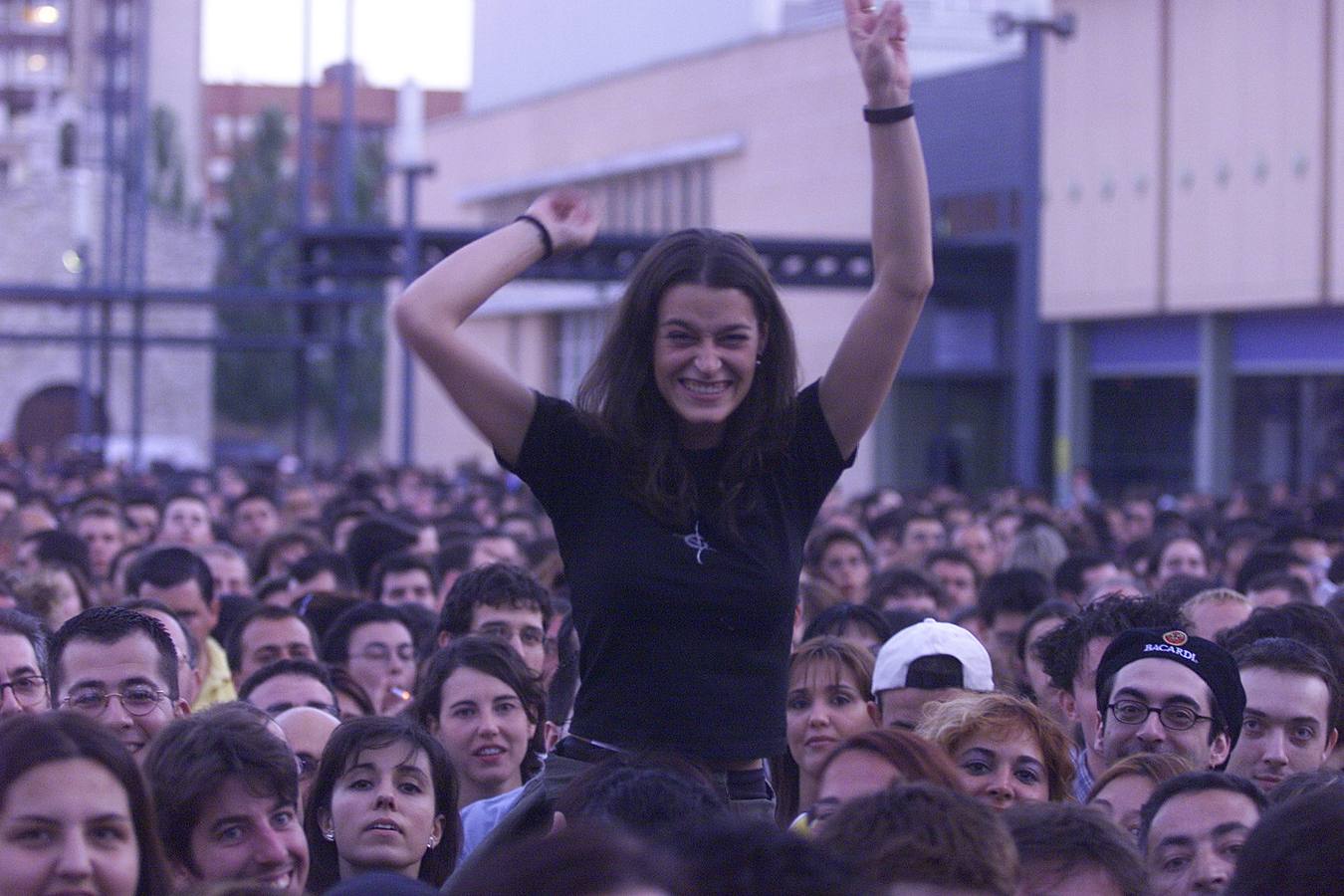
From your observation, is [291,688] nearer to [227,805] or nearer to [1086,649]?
[227,805]

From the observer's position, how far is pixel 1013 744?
5.31 metres

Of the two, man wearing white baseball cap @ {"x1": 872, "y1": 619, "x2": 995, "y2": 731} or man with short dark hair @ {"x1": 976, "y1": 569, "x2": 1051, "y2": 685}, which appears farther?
man with short dark hair @ {"x1": 976, "y1": 569, "x2": 1051, "y2": 685}

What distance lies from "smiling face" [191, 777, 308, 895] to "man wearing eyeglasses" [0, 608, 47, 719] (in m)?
1.58

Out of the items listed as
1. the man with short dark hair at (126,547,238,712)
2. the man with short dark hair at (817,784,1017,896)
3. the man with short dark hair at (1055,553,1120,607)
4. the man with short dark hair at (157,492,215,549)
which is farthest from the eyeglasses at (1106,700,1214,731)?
the man with short dark hair at (157,492,215,549)

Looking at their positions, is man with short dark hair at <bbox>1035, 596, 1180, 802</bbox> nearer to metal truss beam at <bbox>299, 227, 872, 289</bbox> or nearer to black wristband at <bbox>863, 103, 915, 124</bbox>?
black wristband at <bbox>863, 103, 915, 124</bbox>

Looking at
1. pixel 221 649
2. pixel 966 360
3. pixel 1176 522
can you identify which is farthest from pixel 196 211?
pixel 221 649

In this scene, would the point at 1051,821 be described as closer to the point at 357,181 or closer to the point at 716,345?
the point at 716,345

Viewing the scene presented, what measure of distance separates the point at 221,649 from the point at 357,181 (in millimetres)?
67184

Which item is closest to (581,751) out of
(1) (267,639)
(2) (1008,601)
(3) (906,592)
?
(1) (267,639)

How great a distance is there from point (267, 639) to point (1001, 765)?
3.62 meters

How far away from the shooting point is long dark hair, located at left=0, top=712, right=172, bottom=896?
3.70 metres

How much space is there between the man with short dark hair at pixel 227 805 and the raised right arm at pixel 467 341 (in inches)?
40.8

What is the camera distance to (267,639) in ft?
26.4

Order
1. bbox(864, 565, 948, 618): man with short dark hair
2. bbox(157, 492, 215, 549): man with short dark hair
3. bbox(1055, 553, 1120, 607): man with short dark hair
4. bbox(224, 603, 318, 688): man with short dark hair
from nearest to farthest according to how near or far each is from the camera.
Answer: bbox(224, 603, 318, 688): man with short dark hair → bbox(864, 565, 948, 618): man with short dark hair → bbox(1055, 553, 1120, 607): man with short dark hair → bbox(157, 492, 215, 549): man with short dark hair
